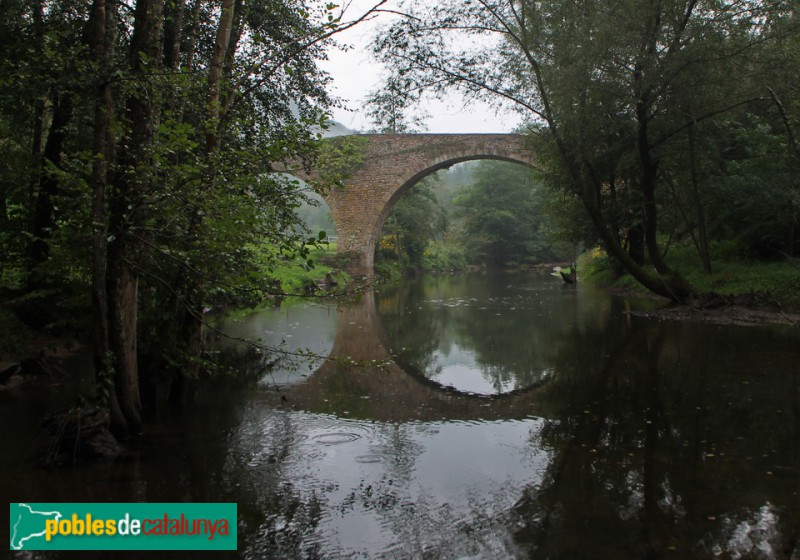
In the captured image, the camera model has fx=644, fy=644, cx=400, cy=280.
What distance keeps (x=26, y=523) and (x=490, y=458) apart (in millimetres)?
2802

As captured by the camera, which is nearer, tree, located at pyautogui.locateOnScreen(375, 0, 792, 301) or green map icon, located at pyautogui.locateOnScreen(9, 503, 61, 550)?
green map icon, located at pyautogui.locateOnScreen(9, 503, 61, 550)

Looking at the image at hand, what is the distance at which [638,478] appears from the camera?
3955 mm

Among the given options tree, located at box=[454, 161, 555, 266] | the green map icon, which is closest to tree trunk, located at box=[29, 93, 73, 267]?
the green map icon

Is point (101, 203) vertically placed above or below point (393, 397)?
above

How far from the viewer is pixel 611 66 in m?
10.0

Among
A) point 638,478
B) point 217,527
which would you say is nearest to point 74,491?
point 217,527

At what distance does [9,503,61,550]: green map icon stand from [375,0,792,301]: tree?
7.24 metres

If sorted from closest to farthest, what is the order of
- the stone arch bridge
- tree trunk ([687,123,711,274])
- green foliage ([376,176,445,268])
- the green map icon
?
1. the green map icon
2. tree trunk ([687,123,711,274])
3. the stone arch bridge
4. green foliage ([376,176,445,268])

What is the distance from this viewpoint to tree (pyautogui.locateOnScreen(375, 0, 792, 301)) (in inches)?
377

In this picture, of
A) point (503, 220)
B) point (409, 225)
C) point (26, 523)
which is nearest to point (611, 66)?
point (26, 523)

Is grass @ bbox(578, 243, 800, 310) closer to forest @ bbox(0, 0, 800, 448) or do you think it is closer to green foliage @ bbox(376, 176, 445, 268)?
forest @ bbox(0, 0, 800, 448)

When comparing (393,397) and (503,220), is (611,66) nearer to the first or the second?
(393,397)

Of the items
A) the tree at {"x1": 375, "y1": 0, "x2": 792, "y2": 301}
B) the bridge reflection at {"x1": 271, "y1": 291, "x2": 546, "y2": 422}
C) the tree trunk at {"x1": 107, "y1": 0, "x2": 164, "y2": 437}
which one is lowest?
the bridge reflection at {"x1": 271, "y1": 291, "x2": 546, "y2": 422}

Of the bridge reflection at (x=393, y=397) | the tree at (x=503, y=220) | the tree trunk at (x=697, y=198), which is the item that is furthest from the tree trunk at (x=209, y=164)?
the tree at (x=503, y=220)
